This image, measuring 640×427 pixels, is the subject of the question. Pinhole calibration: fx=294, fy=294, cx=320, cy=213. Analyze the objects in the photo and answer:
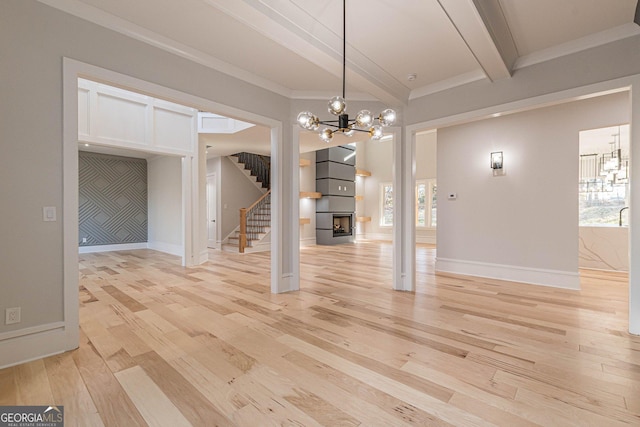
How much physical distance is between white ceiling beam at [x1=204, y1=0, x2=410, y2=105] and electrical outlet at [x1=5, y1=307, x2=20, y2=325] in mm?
2768

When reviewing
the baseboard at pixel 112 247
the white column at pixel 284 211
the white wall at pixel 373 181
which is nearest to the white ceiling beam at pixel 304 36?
the white column at pixel 284 211

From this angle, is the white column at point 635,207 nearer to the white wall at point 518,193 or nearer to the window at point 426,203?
the white wall at point 518,193

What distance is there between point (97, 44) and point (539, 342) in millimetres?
4669

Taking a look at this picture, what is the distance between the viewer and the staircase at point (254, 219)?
8.37 meters

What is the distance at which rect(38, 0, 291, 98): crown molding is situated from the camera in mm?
2443

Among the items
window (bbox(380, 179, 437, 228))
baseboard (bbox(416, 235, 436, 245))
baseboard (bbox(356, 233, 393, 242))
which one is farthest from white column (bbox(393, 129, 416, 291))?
baseboard (bbox(356, 233, 393, 242))

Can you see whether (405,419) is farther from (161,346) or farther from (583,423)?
(161,346)

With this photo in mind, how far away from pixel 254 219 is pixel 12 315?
7128mm

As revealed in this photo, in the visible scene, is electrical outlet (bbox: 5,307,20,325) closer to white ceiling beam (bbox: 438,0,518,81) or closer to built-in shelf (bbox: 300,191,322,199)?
white ceiling beam (bbox: 438,0,518,81)

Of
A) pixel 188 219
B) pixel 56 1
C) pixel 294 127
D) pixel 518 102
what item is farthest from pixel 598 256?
pixel 56 1

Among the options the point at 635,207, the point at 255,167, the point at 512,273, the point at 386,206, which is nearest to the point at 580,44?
the point at 635,207

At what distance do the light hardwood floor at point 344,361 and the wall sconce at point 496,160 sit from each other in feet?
6.87

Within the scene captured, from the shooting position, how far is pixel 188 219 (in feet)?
20.2

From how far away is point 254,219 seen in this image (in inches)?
367
